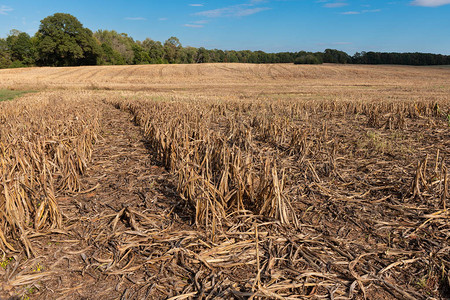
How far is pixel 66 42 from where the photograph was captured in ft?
195

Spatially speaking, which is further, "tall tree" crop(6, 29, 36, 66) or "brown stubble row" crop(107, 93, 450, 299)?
"tall tree" crop(6, 29, 36, 66)

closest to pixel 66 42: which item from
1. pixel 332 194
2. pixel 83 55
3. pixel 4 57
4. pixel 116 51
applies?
pixel 83 55

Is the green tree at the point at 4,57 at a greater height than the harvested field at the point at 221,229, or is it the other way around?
the green tree at the point at 4,57

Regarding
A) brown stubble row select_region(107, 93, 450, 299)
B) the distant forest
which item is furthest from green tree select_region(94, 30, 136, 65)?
brown stubble row select_region(107, 93, 450, 299)

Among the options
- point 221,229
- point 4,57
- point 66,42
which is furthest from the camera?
point 4,57

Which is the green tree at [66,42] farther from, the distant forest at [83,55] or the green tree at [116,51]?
the green tree at [116,51]

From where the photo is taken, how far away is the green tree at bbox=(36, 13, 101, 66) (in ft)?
196

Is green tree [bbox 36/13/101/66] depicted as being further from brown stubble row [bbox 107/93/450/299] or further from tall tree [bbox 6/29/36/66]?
brown stubble row [bbox 107/93/450/299]

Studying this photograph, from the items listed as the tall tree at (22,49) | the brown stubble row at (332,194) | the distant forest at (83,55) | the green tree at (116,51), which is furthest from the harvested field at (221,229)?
the tall tree at (22,49)

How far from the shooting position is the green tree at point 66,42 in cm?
5966

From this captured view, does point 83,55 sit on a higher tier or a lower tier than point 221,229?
higher

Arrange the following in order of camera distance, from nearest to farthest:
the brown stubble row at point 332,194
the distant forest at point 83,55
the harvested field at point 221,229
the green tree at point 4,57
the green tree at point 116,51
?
the harvested field at point 221,229, the brown stubble row at point 332,194, the distant forest at point 83,55, the green tree at point 4,57, the green tree at point 116,51

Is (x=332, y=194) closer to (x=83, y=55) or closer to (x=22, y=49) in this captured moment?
(x=83, y=55)

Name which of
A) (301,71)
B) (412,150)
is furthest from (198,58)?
(412,150)
